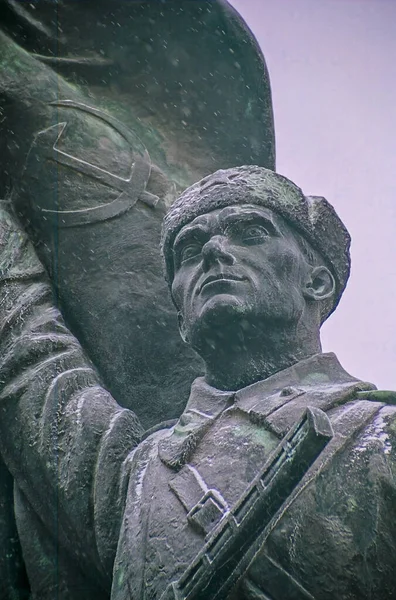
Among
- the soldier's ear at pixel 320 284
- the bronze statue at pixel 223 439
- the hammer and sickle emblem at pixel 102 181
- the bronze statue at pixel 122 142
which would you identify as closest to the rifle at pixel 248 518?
the bronze statue at pixel 223 439

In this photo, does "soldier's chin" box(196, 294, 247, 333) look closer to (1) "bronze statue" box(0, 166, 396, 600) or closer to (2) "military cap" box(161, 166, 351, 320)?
(1) "bronze statue" box(0, 166, 396, 600)

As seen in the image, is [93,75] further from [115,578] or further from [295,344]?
[115,578]

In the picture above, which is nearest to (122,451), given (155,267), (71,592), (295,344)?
(71,592)

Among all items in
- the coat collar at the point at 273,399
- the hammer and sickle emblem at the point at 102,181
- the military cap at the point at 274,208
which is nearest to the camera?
the coat collar at the point at 273,399

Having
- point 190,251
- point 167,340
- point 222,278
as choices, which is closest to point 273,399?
point 222,278

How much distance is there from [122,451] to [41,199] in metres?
1.62

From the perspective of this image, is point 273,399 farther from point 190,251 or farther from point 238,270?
point 190,251

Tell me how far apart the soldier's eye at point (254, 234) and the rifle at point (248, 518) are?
1118 millimetres

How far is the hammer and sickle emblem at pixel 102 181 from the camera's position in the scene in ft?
14.8

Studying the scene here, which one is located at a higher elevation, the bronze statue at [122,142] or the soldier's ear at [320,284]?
the bronze statue at [122,142]

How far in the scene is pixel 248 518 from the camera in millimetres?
2607

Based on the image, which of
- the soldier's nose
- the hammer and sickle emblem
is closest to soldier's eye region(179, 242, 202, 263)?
the soldier's nose

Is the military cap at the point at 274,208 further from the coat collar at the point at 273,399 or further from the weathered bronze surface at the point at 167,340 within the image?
the coat collar at the point at 273,399

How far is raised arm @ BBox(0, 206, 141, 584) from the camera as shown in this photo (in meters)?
3.26
